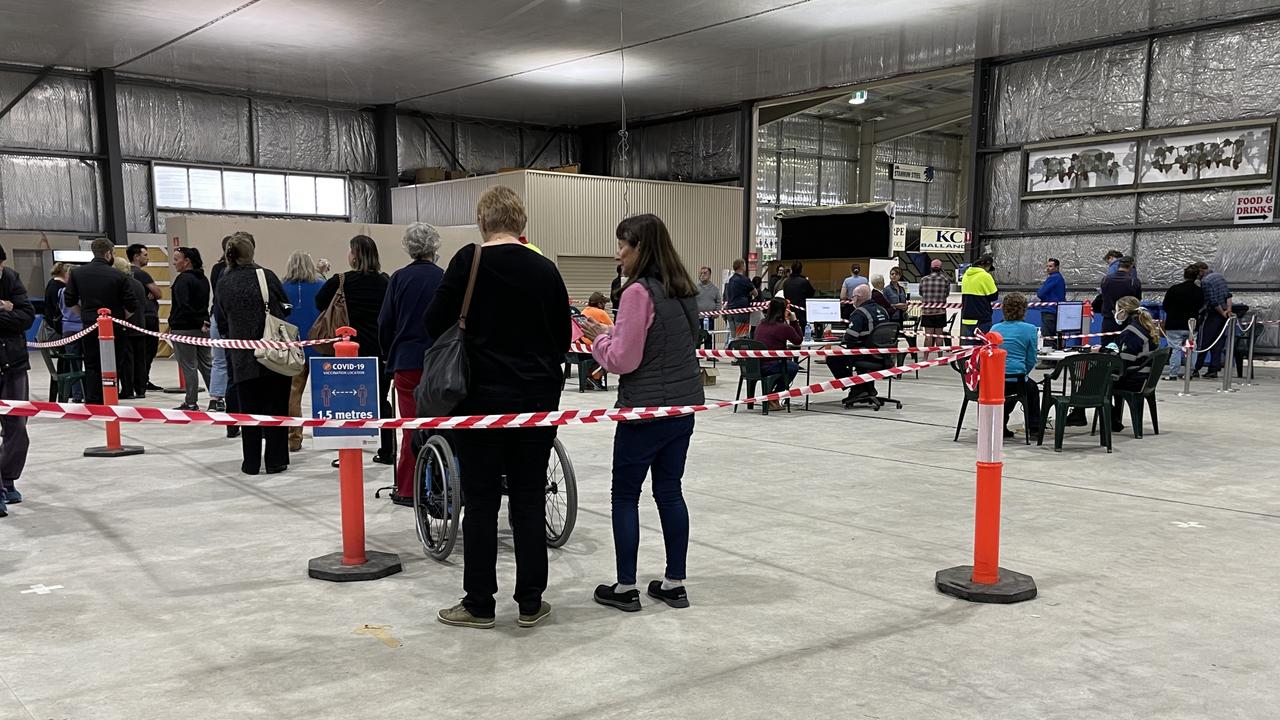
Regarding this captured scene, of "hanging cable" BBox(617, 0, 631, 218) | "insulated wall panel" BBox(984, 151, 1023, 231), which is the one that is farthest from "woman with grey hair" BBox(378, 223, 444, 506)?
"insulated wall panel" BBox(984, 151, 1023, 231)

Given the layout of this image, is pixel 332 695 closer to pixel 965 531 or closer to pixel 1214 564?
pixel 965 531

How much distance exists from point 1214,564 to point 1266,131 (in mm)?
12614

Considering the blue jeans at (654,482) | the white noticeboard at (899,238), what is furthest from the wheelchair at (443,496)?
the white noticeboard at (899,238)

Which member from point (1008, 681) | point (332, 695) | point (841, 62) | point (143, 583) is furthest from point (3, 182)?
point (1008, 681)

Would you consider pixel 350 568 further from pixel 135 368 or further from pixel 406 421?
pixel 135 368

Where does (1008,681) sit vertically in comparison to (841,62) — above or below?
below

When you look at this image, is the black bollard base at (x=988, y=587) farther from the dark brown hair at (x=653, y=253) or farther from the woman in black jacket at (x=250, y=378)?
the woman in black jacket at (x=250, y=378)

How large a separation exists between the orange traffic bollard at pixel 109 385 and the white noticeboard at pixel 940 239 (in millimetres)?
23220

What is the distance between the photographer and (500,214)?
3.50m

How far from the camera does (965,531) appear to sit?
200 inches

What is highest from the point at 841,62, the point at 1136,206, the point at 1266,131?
the point at 841,62

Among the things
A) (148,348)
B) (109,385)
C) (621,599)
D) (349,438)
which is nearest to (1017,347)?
(621,599)

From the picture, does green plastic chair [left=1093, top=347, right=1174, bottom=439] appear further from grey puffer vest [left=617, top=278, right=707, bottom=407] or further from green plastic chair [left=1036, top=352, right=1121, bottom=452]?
grey puffer vest [left=617, top=278, right=707, bottom=407]

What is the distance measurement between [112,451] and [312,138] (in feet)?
55.3
